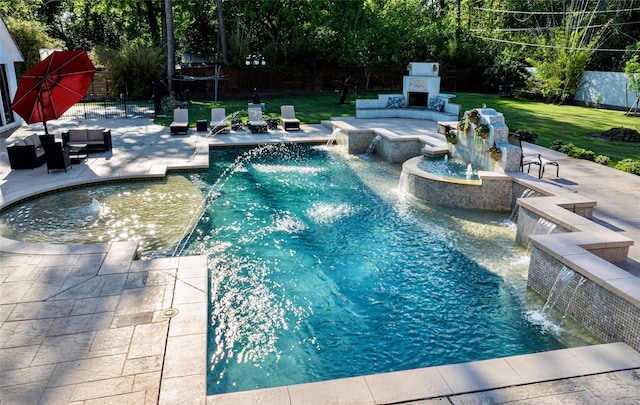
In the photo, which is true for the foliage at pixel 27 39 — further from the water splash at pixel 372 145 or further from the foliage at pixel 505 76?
the foliage at pixel 505 76

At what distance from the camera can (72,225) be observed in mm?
9594

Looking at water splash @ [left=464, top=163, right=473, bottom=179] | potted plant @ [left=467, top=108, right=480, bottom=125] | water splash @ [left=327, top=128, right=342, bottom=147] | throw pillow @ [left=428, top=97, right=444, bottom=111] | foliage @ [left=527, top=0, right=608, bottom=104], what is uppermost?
foliage @ [left=527, top=0, right=608, bottom=104]

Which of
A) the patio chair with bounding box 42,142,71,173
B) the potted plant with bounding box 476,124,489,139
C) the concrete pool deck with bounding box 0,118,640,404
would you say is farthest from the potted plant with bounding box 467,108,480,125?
the patio chair with bounding box 42,142,71,173

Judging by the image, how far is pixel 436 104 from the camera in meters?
22.5

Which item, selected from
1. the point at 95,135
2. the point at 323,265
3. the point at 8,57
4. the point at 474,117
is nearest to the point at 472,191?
the point at 474,117

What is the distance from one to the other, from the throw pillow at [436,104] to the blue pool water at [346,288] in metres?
11.7

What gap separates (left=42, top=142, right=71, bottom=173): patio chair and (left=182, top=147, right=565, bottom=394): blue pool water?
4.24 meters

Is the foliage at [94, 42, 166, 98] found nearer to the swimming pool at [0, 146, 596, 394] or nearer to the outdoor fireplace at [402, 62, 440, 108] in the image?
the outdoor fireplace at [402, 62, 440, 108]

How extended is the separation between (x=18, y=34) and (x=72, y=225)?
68.1 ft

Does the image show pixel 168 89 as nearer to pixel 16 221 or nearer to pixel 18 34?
pixel 18 34

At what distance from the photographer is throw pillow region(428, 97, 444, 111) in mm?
22289

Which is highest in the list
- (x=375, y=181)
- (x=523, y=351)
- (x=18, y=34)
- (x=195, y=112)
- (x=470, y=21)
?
(x=470, y=21)

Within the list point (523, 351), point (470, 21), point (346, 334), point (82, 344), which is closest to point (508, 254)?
point (523, 351)

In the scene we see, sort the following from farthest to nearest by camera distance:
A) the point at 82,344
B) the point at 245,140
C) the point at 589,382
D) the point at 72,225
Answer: the point at 245,140, the point at 72,225, the point at 82,344, the point at 589,382
